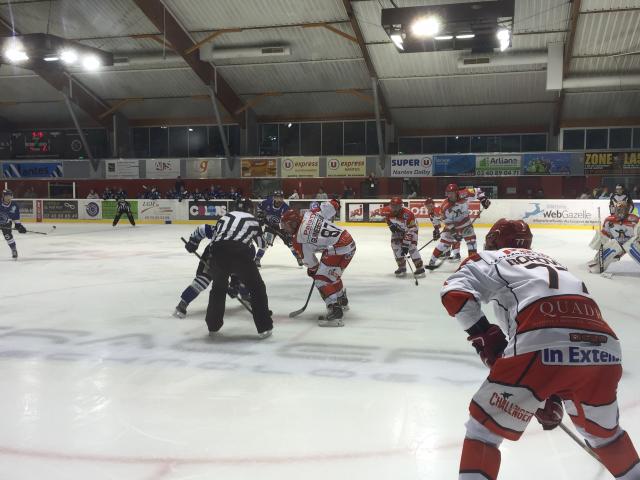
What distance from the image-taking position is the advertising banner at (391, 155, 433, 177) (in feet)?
72.8

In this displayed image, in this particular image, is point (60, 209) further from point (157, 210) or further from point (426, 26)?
point (426, 26)

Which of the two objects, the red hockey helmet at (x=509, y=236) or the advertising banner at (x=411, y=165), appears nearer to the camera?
the red hockey helmet at (x=509, y=236)

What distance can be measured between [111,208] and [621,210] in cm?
1596

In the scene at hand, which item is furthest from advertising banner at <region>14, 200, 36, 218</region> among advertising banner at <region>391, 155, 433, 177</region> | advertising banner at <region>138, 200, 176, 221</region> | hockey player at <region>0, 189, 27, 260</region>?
advertising banner at <region>391, 155, 433, 177</region>

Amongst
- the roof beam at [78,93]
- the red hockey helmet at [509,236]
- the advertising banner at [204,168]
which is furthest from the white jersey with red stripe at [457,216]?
the roof beam at [78,93]

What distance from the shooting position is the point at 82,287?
7418 mm

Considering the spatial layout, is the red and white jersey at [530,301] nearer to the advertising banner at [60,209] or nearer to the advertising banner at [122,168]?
the advertising banner at [60,209]

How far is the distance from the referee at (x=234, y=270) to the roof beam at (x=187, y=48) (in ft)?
43.8

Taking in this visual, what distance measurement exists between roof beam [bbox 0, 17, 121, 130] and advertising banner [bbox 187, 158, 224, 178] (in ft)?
14.2

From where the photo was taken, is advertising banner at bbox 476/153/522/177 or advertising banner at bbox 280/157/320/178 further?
advertising banner at bbox 280/157/320/178

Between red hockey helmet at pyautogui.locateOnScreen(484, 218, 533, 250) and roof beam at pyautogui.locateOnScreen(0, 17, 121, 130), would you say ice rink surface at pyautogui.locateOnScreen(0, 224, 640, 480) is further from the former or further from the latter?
roof beam at pyautogui.locateOnScreen(0, 17, 121, 130)

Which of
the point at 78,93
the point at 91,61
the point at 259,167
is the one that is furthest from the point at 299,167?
the point at 78,93

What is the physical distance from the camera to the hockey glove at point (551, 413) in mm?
1995

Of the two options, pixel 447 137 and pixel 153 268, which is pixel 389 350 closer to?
pixel 153 268
